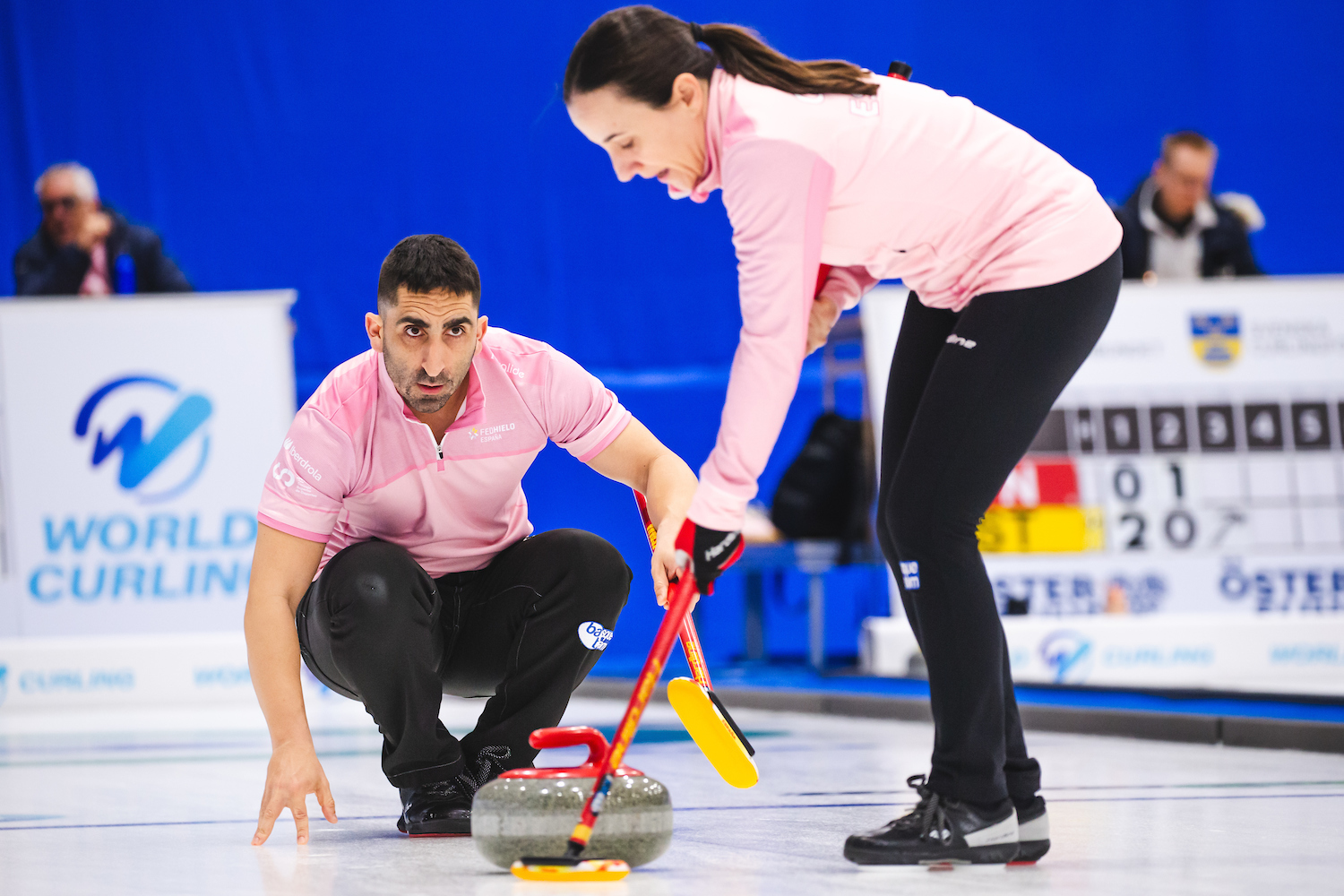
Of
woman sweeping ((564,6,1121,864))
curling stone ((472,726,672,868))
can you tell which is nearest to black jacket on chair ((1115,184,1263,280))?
woman sweeping ((564,6,1121,864))

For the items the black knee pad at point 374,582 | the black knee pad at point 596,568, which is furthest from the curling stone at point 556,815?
the black knee pad at point 596,568

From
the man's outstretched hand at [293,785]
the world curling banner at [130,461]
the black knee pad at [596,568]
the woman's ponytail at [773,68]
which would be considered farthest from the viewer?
the world curling banner at [130,461]

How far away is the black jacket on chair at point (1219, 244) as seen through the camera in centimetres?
577

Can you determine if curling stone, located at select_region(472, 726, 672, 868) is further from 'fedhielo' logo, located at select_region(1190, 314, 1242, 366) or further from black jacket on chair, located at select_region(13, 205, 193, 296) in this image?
black jacket on chair, located at select_region(13, 205, 193, 296)

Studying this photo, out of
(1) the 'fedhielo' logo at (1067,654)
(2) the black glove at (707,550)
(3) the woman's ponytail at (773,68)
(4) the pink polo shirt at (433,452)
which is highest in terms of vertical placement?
(3) the woman's ponytail at (773,68)

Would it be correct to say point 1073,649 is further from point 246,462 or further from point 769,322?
point 769,322

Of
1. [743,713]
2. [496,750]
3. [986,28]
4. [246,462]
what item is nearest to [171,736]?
[246,462]

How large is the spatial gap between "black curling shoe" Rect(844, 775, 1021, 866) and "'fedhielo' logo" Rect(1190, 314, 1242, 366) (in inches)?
135

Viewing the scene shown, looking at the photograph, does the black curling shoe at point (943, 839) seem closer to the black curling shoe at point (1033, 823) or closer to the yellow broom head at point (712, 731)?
the black curling shoe at point (1033, 823)

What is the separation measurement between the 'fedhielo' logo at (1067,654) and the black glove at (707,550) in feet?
10.2

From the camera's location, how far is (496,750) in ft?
7.22

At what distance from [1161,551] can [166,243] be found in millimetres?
4199

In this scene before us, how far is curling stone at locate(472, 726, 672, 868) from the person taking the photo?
1.68 metres

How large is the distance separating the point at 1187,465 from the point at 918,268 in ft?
10.6
